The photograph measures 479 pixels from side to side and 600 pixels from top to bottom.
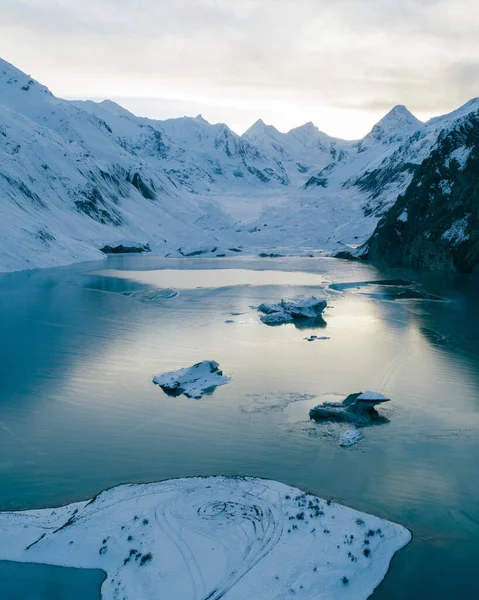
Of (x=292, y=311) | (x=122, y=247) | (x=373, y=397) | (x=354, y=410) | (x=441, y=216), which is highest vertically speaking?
(x=441, y=216)

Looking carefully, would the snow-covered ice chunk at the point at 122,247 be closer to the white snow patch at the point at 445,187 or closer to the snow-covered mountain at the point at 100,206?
the snow-covered mountain at the point at 100,206

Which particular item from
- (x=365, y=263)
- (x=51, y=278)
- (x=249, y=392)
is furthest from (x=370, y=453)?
(x=365, y=263)

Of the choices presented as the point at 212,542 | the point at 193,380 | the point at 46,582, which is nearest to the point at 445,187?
the point at 193,380

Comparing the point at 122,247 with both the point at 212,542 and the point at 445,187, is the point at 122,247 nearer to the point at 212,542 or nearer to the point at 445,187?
the point at 445,187

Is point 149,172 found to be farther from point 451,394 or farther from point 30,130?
point 451,394

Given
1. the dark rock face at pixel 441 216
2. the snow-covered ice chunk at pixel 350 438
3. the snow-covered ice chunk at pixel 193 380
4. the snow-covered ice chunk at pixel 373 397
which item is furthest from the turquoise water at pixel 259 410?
the dark rock face at pixel 441 216

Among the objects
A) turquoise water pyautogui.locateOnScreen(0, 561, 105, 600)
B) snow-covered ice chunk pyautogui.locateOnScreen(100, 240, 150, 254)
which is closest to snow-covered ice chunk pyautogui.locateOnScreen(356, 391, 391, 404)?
turquoise water pyautogui.locateOnScreen(0, 561, 105, 600)

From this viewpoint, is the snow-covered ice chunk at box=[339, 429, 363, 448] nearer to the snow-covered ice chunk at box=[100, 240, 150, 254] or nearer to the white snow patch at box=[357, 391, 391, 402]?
the white snow patch at box=[357, 391, 391, 402]

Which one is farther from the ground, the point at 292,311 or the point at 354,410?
the point at 354,410
